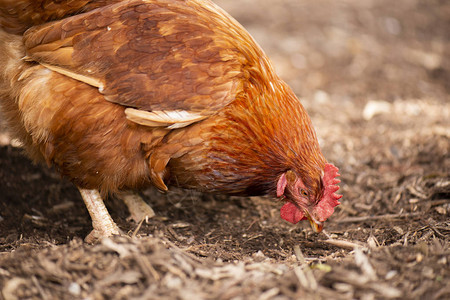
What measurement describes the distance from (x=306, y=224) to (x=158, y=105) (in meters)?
1.61

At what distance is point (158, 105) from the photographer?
2744mm

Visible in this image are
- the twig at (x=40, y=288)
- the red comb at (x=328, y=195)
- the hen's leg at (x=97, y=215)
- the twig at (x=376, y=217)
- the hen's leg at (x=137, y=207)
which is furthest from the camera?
the hen's leg at (x=137, y=207)

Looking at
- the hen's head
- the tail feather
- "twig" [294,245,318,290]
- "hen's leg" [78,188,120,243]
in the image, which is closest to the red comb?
the hen's head

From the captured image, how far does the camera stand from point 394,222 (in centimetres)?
349

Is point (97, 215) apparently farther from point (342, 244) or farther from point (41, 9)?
point (342, 244)

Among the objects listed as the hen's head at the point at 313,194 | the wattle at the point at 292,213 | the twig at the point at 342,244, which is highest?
the hen's head at the point at 313,194

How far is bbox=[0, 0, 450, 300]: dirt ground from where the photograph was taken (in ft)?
7.07

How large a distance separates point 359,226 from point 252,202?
0.92 meters

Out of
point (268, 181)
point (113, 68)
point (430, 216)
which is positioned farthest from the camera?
point (430, 216)

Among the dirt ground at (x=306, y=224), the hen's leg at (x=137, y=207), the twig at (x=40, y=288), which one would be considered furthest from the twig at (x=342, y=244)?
the twig at (x=40, y=288)

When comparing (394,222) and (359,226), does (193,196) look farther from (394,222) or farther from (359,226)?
(394,222)

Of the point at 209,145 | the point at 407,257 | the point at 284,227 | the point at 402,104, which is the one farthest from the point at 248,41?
the point at 402,104

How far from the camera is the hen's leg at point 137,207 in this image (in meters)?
3.66

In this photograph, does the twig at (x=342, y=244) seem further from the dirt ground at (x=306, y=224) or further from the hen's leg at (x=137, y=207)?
the hen's leg at (x=137, y=207)
